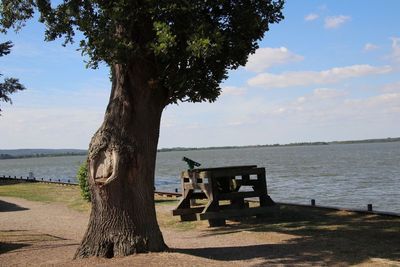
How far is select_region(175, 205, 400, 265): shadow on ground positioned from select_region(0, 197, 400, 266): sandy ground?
0.06 feet

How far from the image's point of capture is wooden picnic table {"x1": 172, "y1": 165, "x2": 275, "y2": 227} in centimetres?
1415

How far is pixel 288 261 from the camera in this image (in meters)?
9.12

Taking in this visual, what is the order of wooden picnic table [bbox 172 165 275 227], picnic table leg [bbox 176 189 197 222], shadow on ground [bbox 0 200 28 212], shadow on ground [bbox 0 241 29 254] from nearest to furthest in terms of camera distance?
shadow on ground [bbox 0 241 29 254] < wooden picnic table [bbox 172 165 275 227] < picnic table leg [bbox 176 189 197 222] < shadow on ground [bbox 0 200 28 212]

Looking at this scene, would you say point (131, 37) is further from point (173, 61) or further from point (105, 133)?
point (105, 133)

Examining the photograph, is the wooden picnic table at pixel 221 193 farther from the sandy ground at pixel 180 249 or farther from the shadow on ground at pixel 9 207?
the shadow on ground at pixel 9 207

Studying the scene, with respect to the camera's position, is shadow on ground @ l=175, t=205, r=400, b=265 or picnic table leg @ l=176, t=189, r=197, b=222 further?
picnic table leg @ l=176, t=189, r=197, b=222

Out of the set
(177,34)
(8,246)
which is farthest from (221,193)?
(177,34)

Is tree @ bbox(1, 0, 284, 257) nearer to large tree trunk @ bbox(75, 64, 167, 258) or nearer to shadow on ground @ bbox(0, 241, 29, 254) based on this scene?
large tree trunk @ bbox(75, 64, 167, 258)

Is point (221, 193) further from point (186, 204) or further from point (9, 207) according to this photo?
point (9, 207)

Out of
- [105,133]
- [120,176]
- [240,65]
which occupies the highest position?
[240,65]

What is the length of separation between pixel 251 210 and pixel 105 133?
6219 mm

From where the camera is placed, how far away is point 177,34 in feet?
29.0

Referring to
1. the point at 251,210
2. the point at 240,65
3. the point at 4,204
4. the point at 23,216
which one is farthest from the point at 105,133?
the point at 4,204

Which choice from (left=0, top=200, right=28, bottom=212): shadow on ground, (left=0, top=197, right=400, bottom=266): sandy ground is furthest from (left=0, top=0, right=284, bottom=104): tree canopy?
(left=0, top=200, right=28, bottom=212): shadow on ground
